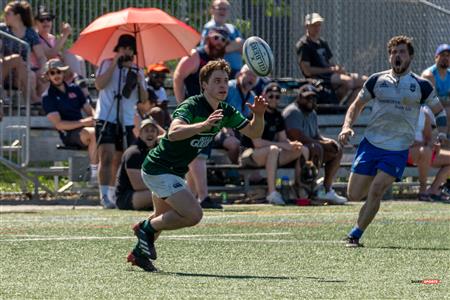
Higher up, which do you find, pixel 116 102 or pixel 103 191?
pixel 116 102

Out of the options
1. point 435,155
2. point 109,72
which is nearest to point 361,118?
point 435,155

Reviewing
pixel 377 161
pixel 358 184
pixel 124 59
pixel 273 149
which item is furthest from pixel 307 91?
pixel 377 161

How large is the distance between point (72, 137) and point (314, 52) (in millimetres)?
4390

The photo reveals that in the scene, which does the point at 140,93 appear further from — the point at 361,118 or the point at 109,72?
the point at 361,118

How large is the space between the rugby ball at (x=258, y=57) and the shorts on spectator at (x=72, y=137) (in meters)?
5.20

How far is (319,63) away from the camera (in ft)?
69.6

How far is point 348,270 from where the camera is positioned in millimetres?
10461

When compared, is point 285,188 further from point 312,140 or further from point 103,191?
point 103,191

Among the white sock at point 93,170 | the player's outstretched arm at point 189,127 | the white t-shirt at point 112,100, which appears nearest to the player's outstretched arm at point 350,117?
the player's outstretched arm at point 189,127

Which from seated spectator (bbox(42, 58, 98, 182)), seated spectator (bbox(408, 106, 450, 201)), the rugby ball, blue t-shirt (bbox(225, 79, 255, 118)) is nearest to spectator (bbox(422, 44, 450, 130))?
seated spectator (bbox(408, 106, 450, 201))

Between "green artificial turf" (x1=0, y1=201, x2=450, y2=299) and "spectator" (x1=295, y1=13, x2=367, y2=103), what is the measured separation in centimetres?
467

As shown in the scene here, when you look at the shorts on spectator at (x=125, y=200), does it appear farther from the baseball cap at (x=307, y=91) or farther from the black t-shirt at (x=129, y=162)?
the baseball cap at (x=307, y=91)

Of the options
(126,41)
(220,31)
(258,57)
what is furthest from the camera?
(220,31)

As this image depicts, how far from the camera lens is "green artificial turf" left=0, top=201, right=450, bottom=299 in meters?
9.15
